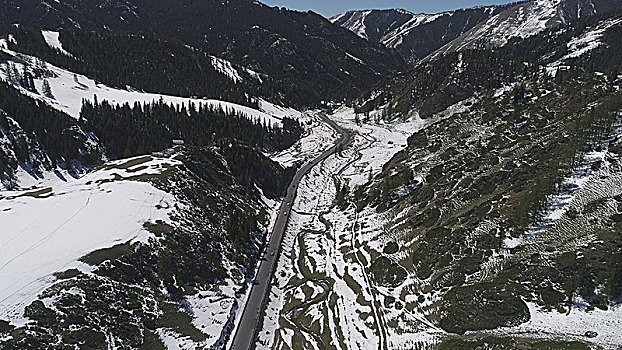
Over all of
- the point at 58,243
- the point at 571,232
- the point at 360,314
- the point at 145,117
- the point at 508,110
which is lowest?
the point at 360,314

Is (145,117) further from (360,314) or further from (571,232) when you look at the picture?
(571,232)

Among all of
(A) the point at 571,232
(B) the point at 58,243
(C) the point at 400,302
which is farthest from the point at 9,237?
(A) the point at 571,232

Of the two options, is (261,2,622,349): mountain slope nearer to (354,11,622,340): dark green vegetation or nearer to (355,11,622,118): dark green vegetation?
(354,11,622,340): dark green vegetation

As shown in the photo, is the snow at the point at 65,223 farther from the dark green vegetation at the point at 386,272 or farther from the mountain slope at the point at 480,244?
the dark green vegetation at the point at 386,272

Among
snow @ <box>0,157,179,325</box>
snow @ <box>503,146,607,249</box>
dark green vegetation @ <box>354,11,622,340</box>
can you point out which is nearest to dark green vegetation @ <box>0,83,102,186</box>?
snow @ <box>0,157,179,325</box>

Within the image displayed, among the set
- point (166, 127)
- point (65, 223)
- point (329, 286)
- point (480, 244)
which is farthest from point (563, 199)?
point (166, 127)

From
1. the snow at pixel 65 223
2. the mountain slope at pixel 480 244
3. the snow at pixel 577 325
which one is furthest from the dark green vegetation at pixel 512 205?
the snow at pixel 65 223
